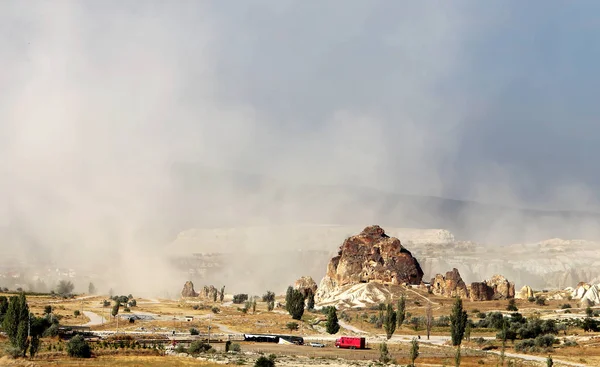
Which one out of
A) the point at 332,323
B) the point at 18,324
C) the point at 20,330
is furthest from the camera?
the point at 332,323

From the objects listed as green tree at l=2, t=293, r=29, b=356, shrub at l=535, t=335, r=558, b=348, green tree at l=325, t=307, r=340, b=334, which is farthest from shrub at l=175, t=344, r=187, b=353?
shrub at l=535, t=335, r=558, b=348

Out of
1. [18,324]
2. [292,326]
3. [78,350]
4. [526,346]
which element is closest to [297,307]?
[292,326]

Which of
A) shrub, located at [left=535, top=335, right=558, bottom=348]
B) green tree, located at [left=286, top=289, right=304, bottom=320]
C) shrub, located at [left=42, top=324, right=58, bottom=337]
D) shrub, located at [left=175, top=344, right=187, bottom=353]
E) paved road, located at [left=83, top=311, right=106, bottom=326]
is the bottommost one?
shrub, located at [left=175, top=344, right=187, bottom=353]

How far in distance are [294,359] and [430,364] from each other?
20.1 meters

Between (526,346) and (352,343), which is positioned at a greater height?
(526,346)

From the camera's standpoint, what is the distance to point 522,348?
419 ft

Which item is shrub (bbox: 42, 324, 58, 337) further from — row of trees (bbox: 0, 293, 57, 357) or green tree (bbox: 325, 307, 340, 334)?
green tree (bbox: 325, 307, 340, 334)

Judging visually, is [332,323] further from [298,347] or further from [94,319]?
[94,319]

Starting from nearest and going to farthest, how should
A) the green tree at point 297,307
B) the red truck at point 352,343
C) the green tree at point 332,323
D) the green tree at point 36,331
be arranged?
the green tree at point 36,331 → the red truck at point 352,343 → the green tree at point 332,323 → the green tree at point 297,307

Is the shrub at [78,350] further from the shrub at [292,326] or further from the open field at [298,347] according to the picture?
the shrub at [292,326]

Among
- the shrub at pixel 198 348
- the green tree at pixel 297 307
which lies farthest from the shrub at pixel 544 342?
the green tree at pixel 297 307

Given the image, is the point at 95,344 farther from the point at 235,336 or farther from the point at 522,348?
the point at 522,348

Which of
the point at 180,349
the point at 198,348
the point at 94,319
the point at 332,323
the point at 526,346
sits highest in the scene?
the point at 332,323

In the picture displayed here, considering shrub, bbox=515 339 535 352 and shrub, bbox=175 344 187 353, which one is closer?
shrub, bbox=175 344 187 353
